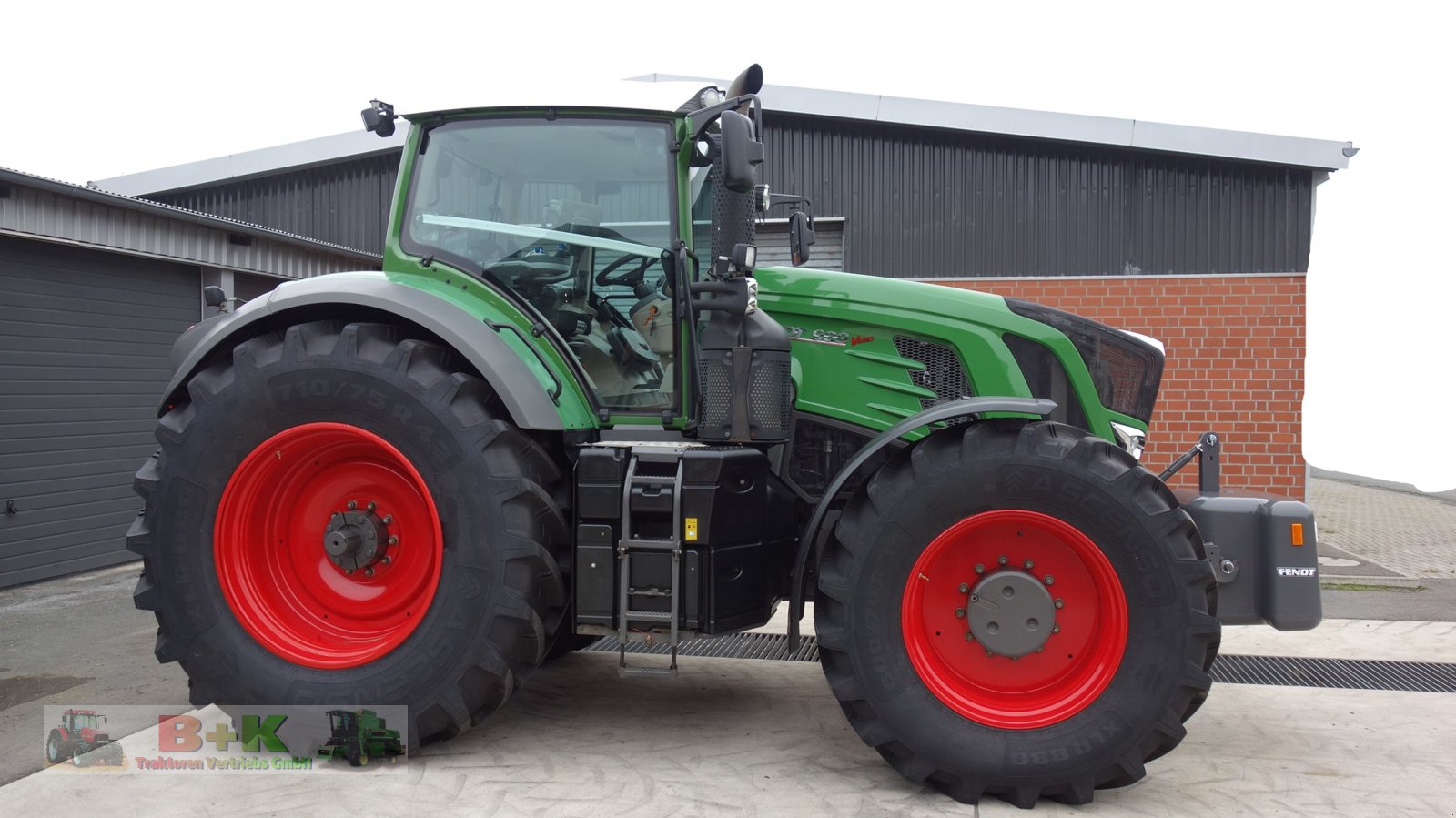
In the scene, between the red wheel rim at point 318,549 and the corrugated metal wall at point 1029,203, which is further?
the corrugated metal wall at point 1029,203

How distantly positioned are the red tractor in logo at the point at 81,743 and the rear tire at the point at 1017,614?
288 cm

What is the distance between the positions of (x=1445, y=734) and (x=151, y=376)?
9.58m

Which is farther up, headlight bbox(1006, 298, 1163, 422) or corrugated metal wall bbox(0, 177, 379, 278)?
corrugated metal wall bbox(0, 177, 379, 278)

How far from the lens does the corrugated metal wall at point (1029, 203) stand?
32.9ft

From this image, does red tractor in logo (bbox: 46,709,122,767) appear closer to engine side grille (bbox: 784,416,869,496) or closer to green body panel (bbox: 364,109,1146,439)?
green body panel (bbox: 364,109,1146,439)

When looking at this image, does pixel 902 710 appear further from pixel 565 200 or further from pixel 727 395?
pixel 565 200

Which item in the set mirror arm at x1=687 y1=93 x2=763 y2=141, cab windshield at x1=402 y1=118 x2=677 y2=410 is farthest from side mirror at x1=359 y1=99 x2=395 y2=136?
mirror arm at x1=687 y1=93 x2=763 y2=141

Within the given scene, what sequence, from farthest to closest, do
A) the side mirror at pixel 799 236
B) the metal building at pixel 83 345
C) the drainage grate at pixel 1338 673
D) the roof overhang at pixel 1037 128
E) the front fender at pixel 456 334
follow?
the roof overhang at pixel 1037 128, the metal building at pixel 83 345, the drainage grate at pixel 1338 673, the side mirror at pixel 799 236, the front fender at pixel 456 334

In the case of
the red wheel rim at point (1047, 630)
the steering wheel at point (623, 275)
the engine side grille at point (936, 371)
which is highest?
the steering wheel at point (623, 275)

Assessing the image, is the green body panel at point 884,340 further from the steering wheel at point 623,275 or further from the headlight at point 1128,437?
the steering wheel at point 623,275

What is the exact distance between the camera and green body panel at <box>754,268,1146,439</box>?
4125 millimetres

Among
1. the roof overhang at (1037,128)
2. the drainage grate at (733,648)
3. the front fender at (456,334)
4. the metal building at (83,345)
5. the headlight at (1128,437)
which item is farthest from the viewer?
the roof overhang at (1037,128)

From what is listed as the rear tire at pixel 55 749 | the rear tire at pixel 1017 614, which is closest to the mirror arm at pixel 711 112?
the rear tire at pixel 1017 614

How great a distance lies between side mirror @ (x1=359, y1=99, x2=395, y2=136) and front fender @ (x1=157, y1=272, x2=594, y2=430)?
0.70 metres
